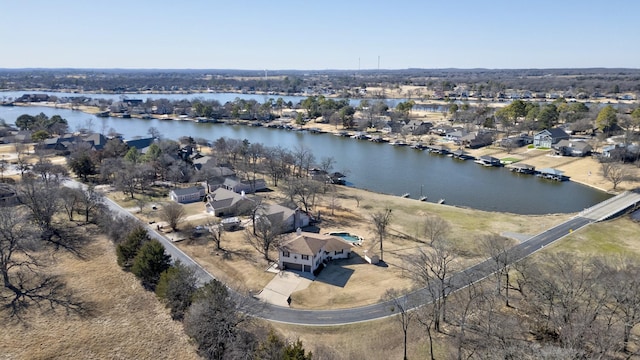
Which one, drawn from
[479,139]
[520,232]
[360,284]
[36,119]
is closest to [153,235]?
[360,284]

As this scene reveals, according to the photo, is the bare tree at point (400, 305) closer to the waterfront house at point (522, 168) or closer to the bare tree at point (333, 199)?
the bare tree at point (333, 199)

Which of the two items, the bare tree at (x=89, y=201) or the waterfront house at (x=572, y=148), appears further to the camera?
the waterfront house at (x=572, y=148)

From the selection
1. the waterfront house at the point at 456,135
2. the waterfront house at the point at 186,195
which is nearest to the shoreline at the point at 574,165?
the waterfront house at the point at 456,135

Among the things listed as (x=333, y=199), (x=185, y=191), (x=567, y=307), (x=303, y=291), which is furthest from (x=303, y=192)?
(x=567, y=307)

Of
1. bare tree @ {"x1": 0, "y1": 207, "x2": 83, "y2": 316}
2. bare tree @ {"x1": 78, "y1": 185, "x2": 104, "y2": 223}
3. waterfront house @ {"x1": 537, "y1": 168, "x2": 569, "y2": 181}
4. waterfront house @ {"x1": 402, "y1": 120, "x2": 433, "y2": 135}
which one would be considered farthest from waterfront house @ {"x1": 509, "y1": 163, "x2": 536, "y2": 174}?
bare tree @ {"x1": 0, "y1": 207, "x2": 83, "y2": 316}

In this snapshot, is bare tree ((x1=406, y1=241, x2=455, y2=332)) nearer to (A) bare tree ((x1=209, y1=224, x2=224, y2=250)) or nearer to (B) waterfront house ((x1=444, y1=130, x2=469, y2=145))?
(A) bare tree ((x1=209, y1=224, x2=224, y2=250))

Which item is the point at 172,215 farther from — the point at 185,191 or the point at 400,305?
→ the point at 400,305

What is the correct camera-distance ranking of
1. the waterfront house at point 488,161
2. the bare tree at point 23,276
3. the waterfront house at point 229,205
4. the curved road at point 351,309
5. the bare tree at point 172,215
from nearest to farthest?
the curved road at point 351,309, the bare tree at point 23,276, the bare tree at point 172,215, the waterfront house at point 229,205, the waterfront house at point 488,161
